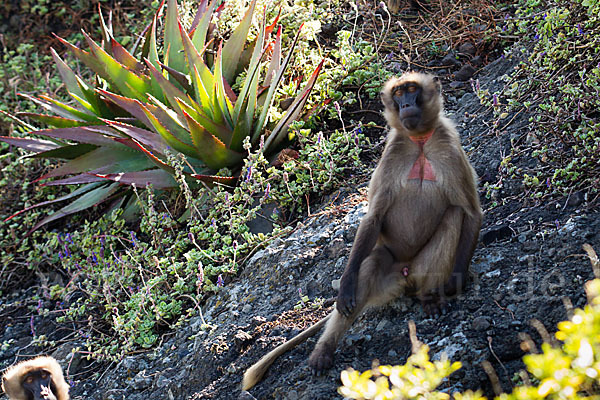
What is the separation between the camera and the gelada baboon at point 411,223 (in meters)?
3.88

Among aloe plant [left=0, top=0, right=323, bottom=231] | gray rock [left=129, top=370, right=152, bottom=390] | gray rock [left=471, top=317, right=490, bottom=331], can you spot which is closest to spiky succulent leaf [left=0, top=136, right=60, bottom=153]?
aloe plant [left=0, top=0, right=323, bottom=231]

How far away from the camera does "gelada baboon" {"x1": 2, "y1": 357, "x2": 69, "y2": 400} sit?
4801mm

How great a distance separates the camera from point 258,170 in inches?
239

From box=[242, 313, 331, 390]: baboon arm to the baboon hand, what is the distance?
0.28 m

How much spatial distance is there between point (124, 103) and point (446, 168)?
10.7ft

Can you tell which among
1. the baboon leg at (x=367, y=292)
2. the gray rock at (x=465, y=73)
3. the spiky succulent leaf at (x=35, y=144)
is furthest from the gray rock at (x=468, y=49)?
the spiky succulent leaf at (x=35, y=144)

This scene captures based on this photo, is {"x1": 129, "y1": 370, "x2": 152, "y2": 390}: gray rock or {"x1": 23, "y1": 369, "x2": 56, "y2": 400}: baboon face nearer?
{"x1": 129, "y1": 370, "x2": 152, "y2": 390}: gray rock

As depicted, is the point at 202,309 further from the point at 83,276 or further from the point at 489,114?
the point at 489,114

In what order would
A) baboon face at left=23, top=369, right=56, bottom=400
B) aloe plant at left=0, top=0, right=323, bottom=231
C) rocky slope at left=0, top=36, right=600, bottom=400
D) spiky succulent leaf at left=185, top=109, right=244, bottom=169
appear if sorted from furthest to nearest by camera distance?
aloe plant at left=0, top=0, right=323, bottom=231, spiky succulent leaf at left=185, top=109, right=244, bottom=169, baboon face at left=23, top=369, right=56, bottom=400, rocky slope at left=0, top=36, right=600, bottom=400

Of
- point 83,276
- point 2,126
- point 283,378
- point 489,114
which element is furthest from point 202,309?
point 2,126

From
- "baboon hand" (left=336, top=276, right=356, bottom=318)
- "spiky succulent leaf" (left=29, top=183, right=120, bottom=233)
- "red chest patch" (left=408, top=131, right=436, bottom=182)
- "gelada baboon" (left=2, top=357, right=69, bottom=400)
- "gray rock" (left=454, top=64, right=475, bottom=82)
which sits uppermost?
"gray rock" (left=454, top=64, right=475, bottom=82)

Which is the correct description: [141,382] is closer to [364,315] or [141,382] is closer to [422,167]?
[364,315]

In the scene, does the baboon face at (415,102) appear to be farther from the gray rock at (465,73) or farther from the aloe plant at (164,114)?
the gray rock at (465,73)

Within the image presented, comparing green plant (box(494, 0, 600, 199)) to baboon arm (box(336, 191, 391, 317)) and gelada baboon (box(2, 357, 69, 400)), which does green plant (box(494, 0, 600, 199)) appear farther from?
gelada baboon (box(2, 357, 69, 400))
